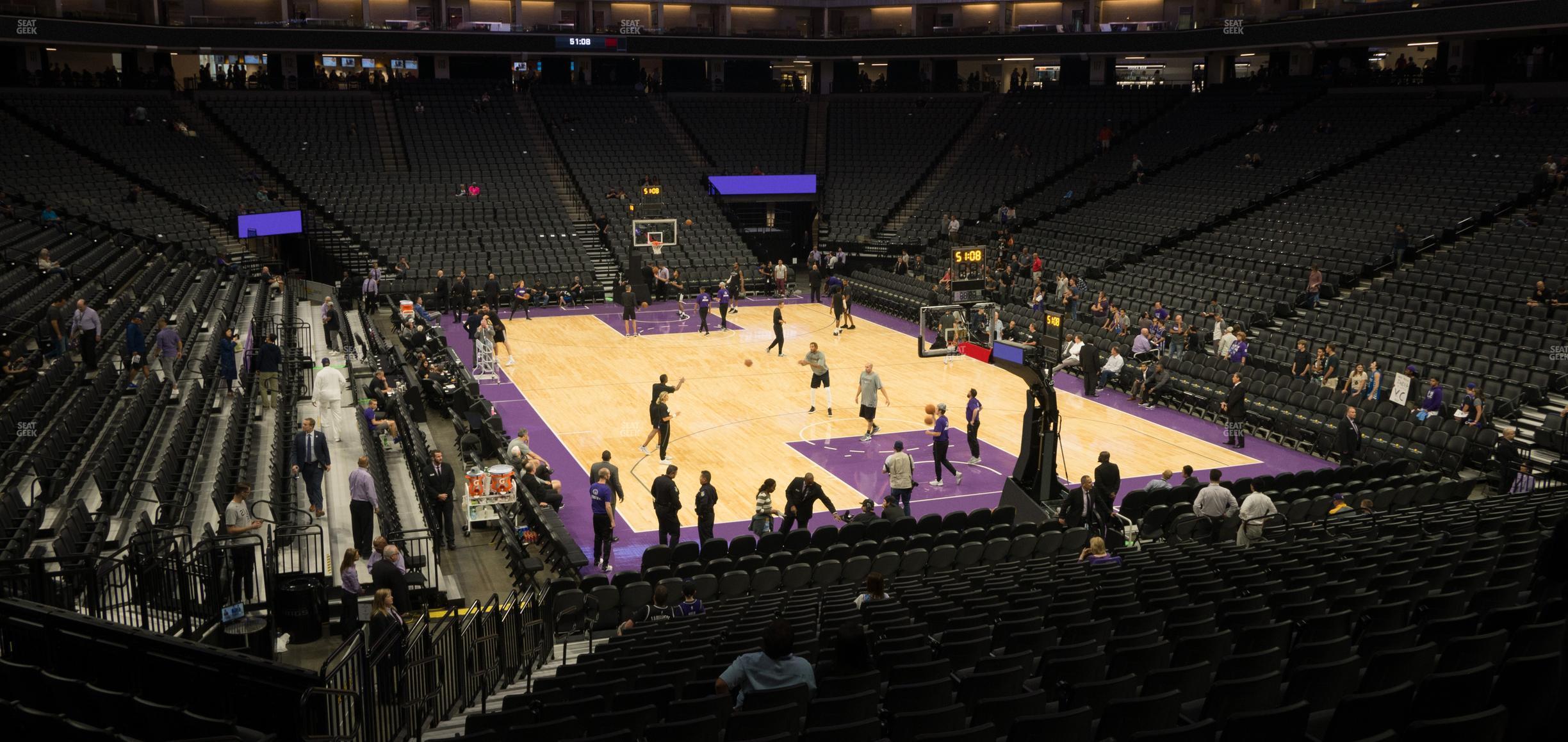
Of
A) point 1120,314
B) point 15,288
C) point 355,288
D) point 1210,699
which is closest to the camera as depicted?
point 1210,699

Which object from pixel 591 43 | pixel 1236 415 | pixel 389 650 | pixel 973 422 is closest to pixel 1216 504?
pixel 973 422

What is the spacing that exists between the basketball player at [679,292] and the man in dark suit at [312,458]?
2130cm

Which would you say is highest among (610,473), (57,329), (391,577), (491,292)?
(57,329)

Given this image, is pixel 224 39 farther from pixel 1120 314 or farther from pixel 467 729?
pixel 467 729

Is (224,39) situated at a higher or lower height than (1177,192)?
higher

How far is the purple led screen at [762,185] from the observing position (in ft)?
155

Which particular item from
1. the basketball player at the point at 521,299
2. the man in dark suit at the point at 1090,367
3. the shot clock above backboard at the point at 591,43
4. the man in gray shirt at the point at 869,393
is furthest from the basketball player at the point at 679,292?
the man in gray shirt at the point at 869,393

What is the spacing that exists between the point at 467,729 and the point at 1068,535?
9.96 meters

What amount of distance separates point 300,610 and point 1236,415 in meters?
17.1

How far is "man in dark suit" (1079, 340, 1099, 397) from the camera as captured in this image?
26.7m

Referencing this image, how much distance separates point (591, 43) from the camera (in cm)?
4931

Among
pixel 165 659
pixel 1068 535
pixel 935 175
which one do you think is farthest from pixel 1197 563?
pixel 935 175

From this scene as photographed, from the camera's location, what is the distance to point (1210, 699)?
6457 mm

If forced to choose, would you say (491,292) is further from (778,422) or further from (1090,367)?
(1090,367)
